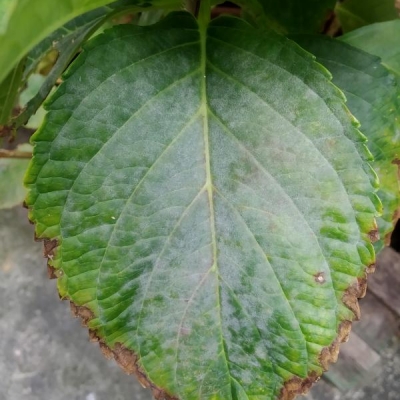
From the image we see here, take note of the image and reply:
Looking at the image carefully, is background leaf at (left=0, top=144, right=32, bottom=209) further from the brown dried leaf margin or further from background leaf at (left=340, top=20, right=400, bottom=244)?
background leaf at (left=340, top=20, right=400, bottom=244)

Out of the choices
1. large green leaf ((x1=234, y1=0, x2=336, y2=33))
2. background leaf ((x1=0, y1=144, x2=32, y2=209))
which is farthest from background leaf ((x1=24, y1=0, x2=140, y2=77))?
background leaf ((x1=0, y1=144, x2=32, y2=209))

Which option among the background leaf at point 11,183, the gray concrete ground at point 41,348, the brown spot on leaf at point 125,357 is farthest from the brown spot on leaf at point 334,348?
the background leaf at point 11,183

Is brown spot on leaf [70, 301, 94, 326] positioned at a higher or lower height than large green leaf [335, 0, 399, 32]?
lower

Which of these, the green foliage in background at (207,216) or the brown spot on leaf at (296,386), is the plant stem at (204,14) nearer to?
the green foliage in background at (207,216)

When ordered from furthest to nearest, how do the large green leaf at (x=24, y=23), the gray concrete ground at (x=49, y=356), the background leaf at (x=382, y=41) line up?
1. the gray concrete ground at (x=49, y=356)
2. the background leaf at (x=382, y=41)
3. the large green leaf at (x=24, y=23)

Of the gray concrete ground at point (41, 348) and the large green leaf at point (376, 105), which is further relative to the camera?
the gray concrete ground at point (41, 348)

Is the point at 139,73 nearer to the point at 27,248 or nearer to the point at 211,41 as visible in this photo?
the point at 211,41

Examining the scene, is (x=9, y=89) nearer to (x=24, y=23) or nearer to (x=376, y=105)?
(x=24, y=23)
